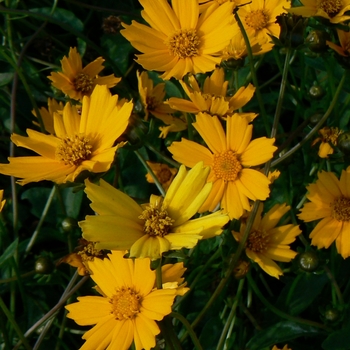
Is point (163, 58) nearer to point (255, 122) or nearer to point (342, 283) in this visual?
point (255, 122)

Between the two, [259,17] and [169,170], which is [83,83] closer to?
[169,170]

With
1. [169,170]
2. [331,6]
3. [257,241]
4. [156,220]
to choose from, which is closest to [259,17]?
[331,6]

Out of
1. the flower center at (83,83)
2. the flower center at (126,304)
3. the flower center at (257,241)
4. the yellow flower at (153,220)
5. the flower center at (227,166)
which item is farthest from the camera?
the flower center at (83,83)

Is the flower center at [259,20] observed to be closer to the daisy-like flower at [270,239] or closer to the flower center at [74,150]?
the daisy-like flower at [270,239]

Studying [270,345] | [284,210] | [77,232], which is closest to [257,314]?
[270,345]

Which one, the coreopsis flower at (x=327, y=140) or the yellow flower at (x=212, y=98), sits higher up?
the yellow flower at (x=212, y=98)

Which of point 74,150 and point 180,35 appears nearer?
point 74,150

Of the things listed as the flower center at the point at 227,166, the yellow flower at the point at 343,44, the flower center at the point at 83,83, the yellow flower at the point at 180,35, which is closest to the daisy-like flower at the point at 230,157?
the flower center at the point at 227,166
